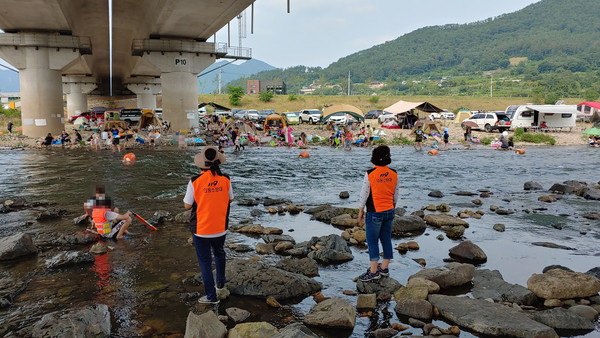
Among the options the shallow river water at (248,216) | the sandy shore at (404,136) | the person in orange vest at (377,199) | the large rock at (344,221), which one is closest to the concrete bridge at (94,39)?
the sandy shore at (404,136)

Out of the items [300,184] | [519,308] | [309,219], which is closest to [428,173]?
[300,184]

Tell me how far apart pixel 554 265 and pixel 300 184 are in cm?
1089

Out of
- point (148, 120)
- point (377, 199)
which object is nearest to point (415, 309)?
point (377, 199)

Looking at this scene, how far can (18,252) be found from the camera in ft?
26.1

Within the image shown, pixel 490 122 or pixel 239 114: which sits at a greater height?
pixel 239 114

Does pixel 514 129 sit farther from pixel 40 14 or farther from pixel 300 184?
pixel 40 14

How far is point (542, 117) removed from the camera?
44062 mm

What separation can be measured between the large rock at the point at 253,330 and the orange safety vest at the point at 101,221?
505 cm

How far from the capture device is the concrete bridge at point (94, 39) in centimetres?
3031

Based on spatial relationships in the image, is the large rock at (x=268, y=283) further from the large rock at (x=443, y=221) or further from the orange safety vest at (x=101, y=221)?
the large rock at (x=443, y=221)

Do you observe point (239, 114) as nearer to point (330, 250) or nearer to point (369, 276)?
point (330, 250)

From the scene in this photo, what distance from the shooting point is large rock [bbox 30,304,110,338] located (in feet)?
16.1

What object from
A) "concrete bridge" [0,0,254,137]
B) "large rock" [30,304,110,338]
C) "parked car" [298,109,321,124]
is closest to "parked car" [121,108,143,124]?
"concrete bridge" [0,0,254,137]

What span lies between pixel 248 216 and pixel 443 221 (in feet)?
15.6
